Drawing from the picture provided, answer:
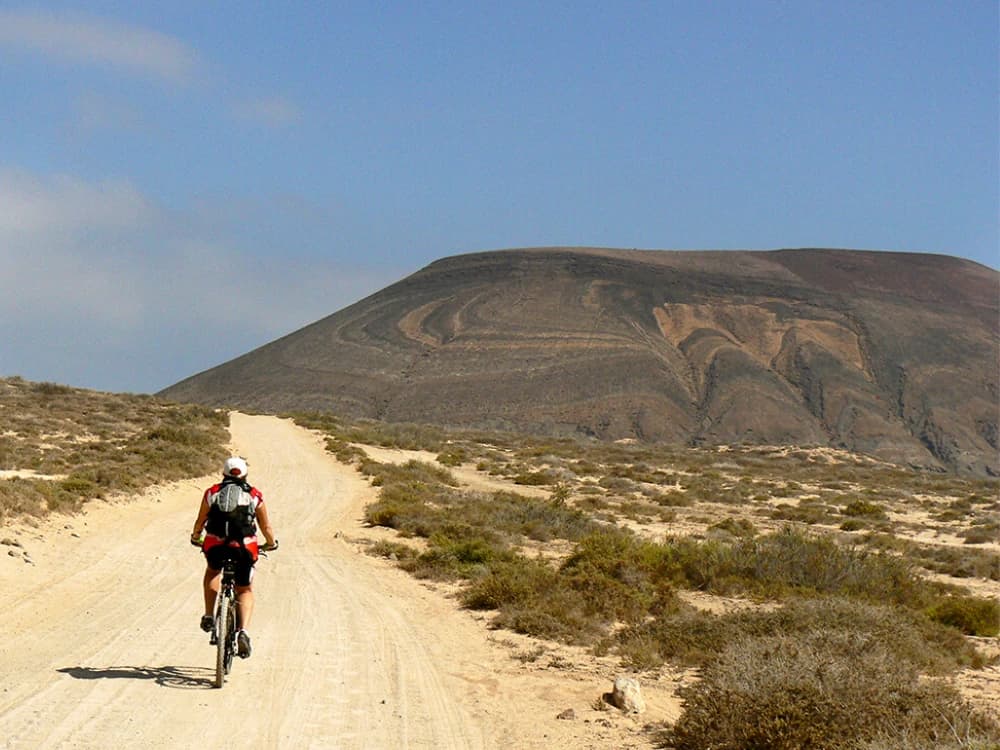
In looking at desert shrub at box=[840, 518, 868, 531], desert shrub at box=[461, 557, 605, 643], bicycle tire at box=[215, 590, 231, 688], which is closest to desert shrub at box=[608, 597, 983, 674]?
desert shrub at box=[461, 557, 605, 643]

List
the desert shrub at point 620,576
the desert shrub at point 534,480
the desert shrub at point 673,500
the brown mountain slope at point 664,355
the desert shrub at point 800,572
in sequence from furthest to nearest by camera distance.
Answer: the brown mountain slope at point 664,355
the desert shrub at point 534,480
the desert shrub at point 673,500
the desert shrub at point 800,572
the desert shrub at point 620,576

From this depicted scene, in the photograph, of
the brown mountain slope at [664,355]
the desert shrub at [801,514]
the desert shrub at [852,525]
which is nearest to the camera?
the desert shrub at [852,525]

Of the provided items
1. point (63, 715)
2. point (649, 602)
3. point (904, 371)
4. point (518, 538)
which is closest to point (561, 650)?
point (649, 602)

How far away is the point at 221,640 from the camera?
26.8 feet

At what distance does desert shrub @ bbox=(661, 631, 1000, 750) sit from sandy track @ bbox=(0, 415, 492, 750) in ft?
5.40

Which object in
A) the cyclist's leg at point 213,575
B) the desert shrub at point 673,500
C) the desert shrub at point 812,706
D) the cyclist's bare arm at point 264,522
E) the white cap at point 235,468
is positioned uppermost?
the white cap at point 235,468

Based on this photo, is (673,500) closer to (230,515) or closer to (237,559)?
(237,559)

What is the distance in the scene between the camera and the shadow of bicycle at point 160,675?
8336mm

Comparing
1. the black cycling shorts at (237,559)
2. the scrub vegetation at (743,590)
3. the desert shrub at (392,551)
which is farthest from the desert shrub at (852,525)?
the black cycling shorts at (237,559)

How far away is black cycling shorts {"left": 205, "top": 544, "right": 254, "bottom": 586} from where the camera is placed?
852 cm

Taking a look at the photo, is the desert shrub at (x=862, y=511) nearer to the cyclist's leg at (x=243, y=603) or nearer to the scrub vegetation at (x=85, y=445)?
the scrub vegetation at (x=85, y=445)

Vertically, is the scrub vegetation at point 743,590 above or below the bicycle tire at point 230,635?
below

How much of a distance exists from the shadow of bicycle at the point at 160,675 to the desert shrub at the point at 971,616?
1042 centimetres

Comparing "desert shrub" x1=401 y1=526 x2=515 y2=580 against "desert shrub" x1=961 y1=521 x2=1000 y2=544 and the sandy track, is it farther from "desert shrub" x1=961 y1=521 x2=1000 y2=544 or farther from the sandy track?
"desert shrub" x1=961 y1=521 x2=1000 y2=544
